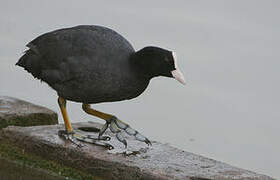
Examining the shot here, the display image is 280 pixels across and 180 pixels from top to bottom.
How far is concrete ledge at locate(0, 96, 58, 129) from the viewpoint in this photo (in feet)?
22.3

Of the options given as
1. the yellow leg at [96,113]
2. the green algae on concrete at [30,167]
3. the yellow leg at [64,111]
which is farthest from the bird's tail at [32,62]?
the green algae on concrete at [30,167]

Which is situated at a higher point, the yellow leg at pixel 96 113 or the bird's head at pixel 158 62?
the bird's head at pixel 158 62

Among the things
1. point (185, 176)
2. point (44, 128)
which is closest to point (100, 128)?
point (44, 128)

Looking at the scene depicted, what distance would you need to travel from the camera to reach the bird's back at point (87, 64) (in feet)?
18.3

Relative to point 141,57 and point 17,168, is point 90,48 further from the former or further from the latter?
point 17,168

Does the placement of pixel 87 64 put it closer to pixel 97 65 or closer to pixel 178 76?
pixel 97 65

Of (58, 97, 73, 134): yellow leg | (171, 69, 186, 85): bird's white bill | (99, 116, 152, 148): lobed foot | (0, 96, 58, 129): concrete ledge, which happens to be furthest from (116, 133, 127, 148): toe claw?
(0, 96, 58, 129): concrete ledge

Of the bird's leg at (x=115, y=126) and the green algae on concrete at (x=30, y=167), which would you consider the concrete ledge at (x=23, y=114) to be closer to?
the green algae on concrete at (x=30, y=167)

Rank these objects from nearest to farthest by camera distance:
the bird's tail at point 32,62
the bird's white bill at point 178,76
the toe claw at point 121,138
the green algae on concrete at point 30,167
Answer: the bird's white bill at point 178,76, the green algae on concrete at point 30,167, the bird's tail at point 32,62, the toe claw at point 121,138

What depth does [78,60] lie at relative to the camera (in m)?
5.66

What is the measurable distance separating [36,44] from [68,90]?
54cm

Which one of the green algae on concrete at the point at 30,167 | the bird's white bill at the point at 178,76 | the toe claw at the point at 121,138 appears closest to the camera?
the bird's white bill at the point at 178,76

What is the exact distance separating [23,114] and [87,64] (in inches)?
59.2

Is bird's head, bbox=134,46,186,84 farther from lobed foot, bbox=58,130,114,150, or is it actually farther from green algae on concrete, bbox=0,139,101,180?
green algae on concrete, bbox=0,139,101,180
